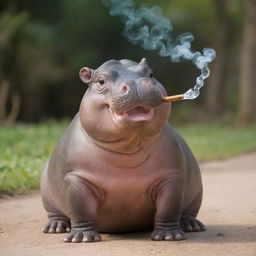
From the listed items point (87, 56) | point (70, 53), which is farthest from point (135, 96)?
point (70, 53)

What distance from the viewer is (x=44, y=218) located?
6.19 m

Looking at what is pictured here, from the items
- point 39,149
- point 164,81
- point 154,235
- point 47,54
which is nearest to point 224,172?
point 39,149

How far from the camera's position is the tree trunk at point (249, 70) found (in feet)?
57.3

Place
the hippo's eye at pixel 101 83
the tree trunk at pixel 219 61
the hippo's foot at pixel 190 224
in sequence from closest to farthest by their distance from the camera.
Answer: the hippo's eye at pixel 101 83 < the hippo's foot at pixel 190 224 < the tree trunk at pixel 219 61

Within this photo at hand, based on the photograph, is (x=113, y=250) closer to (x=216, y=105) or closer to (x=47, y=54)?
(x=216, y=105)

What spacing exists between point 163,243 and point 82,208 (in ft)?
1.82

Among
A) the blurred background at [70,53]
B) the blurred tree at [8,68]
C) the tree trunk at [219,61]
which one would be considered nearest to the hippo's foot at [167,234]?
the blurred tree at [8,68]

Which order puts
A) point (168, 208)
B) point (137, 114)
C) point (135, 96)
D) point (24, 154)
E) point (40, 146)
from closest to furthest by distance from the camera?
point (135, 96)
point (137, 114)
point (168, 208)
point (24, 154)
point (40, 146)

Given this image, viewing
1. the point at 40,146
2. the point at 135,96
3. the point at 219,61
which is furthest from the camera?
the point at 219,61

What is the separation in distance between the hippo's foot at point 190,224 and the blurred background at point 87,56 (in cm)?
1159

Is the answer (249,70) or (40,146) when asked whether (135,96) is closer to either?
(40,146)

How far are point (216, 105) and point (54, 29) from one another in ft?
17.0

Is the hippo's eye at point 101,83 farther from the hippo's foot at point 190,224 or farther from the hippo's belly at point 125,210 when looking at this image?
the hippo's foot at point 190,224

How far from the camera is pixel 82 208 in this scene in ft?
16.0
